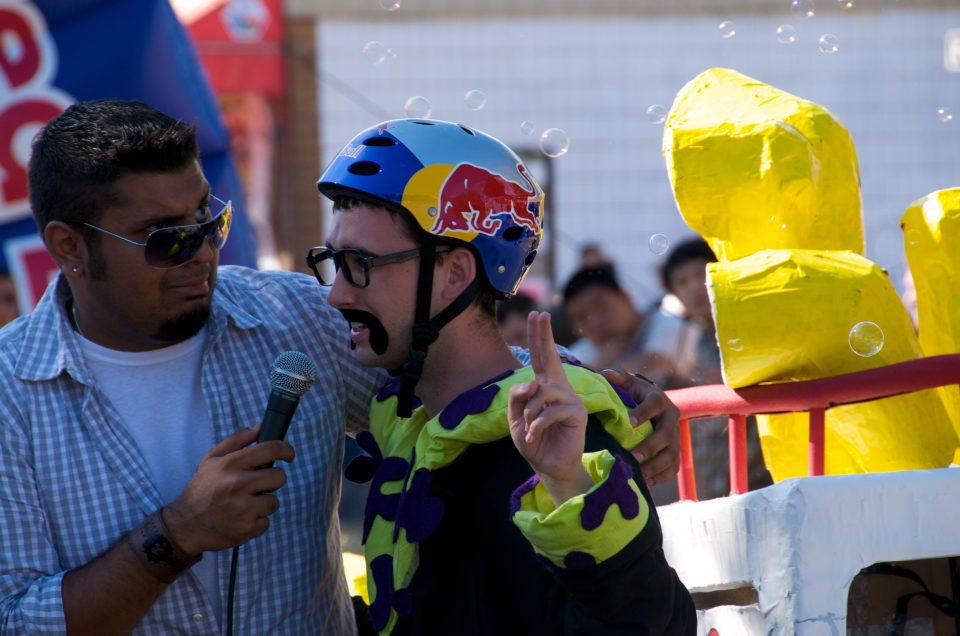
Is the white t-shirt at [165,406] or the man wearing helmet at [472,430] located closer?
the man wearing helmet at [472,430]

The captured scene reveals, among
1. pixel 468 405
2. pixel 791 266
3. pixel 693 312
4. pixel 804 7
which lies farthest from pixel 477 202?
pixel 693 312

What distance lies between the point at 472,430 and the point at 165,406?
90 centimetres

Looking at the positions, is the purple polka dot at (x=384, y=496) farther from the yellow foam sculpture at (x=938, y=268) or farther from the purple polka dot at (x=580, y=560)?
the yellow foam sculpture at (x=938, y=268)

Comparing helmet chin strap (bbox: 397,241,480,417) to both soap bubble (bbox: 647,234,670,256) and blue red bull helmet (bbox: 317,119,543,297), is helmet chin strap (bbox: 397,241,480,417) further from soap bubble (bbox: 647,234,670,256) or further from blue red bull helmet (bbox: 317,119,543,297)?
soap bubble (bbox: 647,234,670,256)

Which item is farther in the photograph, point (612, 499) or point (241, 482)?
point (241, 482)

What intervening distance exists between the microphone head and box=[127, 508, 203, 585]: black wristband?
0.37 metres

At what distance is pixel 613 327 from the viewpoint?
601cm

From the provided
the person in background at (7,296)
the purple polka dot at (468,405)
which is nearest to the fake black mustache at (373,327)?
the purple polka dot at (468,405)

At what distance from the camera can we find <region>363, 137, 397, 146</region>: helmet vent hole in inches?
103

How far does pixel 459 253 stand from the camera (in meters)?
2.54

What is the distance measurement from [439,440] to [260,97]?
942 cm

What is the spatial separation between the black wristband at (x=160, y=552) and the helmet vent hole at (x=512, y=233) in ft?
2.90

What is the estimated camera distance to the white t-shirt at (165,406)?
9.04ft

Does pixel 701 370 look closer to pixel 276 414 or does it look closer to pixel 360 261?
pixel 360 261
